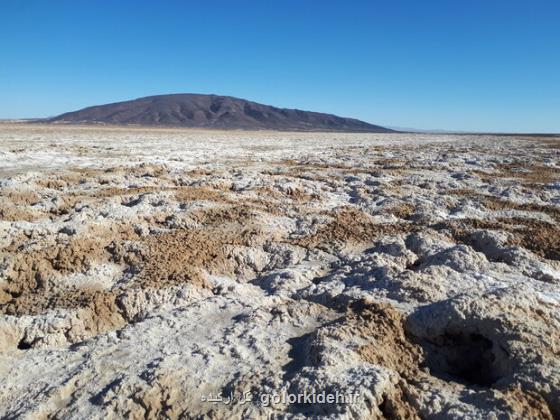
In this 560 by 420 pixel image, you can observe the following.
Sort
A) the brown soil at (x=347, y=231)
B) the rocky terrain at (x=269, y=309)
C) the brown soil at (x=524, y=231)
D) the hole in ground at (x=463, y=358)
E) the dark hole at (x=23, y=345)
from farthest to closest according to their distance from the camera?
the brown soil at (x=347, y=231) < the brown soil at (x=524, y=231) < the dark hole at (x=23, y=345) < the hole in ground at (x=463, y=358) < the rocky terrain at (x=269, y=309)

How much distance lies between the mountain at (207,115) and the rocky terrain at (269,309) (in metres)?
123

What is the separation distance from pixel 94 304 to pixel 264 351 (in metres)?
1.28

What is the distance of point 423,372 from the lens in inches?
96.2

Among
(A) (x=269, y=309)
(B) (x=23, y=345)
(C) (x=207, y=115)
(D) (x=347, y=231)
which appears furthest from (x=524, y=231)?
(C) (x=207, y=115)

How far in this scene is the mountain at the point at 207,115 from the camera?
433ft

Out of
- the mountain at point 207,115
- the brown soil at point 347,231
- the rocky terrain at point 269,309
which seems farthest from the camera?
the mountain at point 207,115

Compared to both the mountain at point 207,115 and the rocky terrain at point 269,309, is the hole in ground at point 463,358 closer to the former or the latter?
the rocky terrain at point 269,309

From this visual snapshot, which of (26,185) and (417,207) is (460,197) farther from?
(26,185)

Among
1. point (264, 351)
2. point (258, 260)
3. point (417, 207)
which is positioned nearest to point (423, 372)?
point (264, 351)

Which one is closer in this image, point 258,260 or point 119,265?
point 119,265

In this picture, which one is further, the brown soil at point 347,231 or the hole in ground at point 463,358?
the brown soil at point 347,231

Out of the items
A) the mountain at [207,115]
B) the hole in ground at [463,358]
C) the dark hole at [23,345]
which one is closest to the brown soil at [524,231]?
the hole in ground at [463,358]

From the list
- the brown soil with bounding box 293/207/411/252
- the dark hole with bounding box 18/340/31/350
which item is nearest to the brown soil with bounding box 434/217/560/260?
the brown soil with bounding box 293/207/411/252

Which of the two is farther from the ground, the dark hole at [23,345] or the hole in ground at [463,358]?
the hole in ground at [463,358]
